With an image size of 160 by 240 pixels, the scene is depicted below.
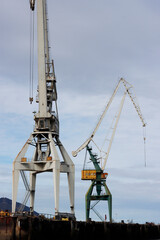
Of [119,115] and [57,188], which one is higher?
[119,115]

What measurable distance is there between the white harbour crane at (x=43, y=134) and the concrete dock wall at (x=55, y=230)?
7.58 metres

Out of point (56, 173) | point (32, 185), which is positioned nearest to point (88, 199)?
point (32, 185)

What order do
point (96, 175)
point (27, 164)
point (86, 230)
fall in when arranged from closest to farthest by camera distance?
point (86, 230) → point (27, 164) → point (96, 175)

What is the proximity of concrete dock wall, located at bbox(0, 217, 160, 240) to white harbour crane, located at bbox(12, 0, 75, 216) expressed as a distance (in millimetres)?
7577

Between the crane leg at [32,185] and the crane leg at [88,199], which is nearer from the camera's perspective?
the crane leg at [32,185]

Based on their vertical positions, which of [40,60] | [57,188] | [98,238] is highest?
[40,60]

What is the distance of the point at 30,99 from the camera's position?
3182 inches

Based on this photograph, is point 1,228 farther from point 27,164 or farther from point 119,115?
point 119,115

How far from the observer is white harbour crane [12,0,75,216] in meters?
76.3

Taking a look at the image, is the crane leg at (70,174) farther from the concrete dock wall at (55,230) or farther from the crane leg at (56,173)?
the concrete dock wall at (55,230)

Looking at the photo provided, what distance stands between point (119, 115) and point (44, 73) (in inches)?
1175

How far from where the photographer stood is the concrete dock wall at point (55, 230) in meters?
53.0

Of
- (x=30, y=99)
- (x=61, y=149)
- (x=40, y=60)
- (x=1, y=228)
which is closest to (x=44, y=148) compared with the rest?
(x=61, y=149)

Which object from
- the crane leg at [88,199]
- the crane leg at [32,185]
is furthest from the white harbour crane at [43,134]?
the crane leg at [88,199]
